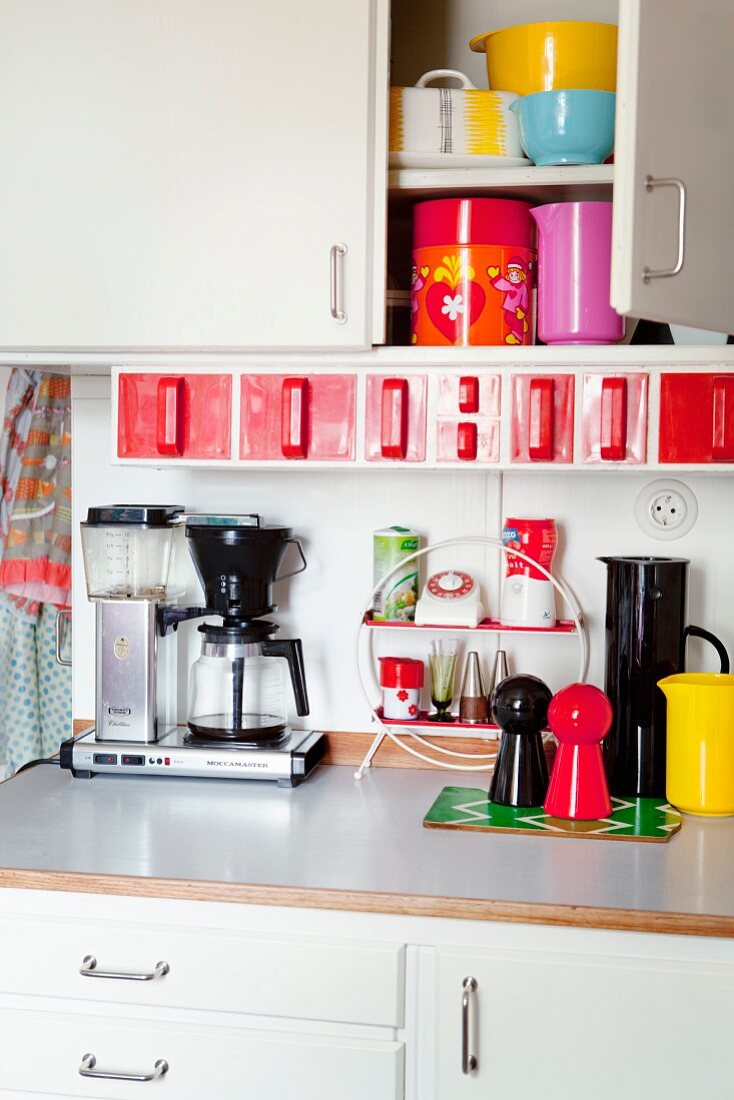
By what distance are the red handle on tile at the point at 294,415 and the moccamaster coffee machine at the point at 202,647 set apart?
0.55ft

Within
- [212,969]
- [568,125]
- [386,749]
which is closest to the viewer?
[212,969]

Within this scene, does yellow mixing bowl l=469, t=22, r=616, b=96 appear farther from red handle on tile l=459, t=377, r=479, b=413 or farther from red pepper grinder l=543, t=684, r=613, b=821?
red pepper grinder l=543, t=684, r=613, b=821

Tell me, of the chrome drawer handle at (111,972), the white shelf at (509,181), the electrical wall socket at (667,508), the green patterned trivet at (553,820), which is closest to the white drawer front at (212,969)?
the chrome drawer handle at (111,972)

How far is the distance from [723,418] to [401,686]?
0.70 metres

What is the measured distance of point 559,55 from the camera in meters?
1.77

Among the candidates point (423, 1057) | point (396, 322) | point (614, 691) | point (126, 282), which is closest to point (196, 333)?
point (126, 282)

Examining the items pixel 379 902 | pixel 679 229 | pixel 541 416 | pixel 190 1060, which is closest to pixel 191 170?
pixel 541 416

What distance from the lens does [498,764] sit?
1849 millimetres

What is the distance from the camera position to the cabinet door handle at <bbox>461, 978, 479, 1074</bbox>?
1.48 meters

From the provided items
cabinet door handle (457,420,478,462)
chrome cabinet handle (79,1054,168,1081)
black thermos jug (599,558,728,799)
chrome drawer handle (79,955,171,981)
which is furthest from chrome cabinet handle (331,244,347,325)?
chrome cabinet handle (79,1054,168,1081)

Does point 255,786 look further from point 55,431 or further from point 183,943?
point 55,431

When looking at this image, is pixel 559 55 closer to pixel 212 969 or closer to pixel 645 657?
pixel 645 657

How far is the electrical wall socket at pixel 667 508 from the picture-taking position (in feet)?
6.68

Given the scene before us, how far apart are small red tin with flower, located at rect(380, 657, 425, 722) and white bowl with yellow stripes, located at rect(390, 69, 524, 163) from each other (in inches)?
33.1
